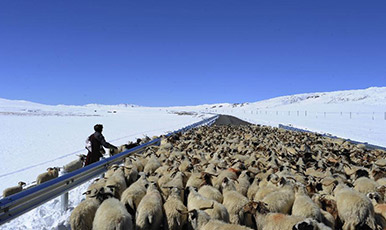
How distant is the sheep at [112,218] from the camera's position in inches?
139

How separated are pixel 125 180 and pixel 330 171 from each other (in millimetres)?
4541

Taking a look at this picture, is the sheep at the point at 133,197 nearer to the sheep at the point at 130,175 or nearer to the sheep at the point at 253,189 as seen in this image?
the sheep at the point at 130,175

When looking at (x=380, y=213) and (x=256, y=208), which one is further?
(x=380, y=213)

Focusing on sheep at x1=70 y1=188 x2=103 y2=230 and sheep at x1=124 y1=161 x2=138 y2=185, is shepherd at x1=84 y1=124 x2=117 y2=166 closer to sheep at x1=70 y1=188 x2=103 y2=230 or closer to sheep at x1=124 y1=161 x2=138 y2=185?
sheep at x1=124 y1=161 x2=138 y2=185

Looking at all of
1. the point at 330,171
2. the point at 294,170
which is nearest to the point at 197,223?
the point at 294,170

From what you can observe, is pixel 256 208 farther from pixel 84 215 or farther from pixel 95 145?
pixel 95 145

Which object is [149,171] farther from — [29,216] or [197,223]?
[197,223]

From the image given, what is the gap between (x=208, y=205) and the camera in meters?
4.23

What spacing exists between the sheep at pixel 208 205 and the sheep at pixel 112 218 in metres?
1.06

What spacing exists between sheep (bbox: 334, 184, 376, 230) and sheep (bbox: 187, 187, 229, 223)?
1661mm

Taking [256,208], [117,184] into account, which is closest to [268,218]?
[256,208]

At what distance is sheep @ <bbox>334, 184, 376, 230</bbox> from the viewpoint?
3979 millimetres

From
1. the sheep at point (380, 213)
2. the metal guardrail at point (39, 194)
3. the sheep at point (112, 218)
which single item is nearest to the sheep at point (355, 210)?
the sheep at point (380, 213)

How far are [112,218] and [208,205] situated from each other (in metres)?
1.34
